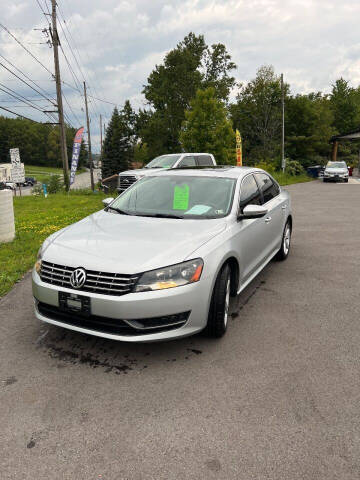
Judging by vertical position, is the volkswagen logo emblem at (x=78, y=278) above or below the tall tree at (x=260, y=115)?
below

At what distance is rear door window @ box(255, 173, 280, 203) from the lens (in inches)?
218

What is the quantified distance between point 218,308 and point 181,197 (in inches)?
60.5

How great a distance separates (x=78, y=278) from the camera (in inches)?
129

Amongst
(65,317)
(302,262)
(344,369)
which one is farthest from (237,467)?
(302,262)

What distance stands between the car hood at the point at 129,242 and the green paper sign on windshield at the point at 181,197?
0.35 meters

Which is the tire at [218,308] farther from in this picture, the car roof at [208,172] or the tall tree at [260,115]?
the tall tree at [260,115]

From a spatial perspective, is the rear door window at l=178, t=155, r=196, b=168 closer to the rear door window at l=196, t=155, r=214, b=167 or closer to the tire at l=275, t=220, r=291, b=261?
the rear door window at l=196, t=155, r=214, b=167

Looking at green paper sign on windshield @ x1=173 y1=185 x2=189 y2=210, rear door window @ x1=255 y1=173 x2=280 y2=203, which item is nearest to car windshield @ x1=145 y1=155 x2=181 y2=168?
rear door window @ x1=255 y1=173 x2=280 y2=203

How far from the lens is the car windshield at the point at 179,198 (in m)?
4.39

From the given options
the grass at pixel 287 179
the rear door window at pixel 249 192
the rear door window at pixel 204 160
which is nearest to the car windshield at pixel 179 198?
the rear door window at pixel 249 192

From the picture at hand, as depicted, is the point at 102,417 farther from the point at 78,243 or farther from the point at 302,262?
the point at 302,262

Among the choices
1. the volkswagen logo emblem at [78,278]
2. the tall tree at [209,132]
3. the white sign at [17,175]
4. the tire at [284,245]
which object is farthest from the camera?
the tall tree at [209,132]

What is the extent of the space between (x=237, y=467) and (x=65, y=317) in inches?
74.6

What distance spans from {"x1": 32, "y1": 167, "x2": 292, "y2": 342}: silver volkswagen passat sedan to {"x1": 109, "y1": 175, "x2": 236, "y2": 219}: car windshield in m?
0.01
